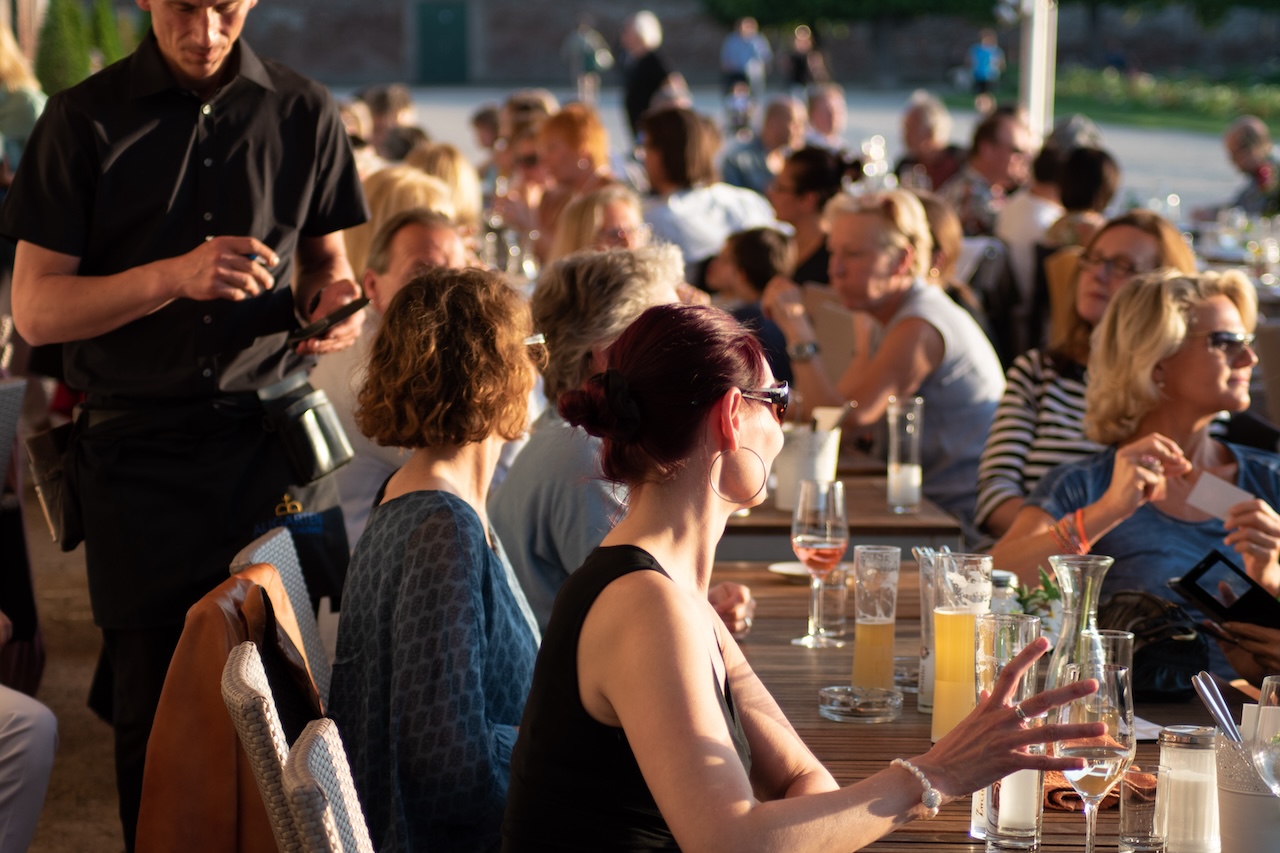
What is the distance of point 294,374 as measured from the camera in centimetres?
293

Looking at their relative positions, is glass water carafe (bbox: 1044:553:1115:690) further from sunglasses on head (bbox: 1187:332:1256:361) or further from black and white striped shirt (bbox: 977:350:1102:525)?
black and white striped shirt (bbox: 977:350:1102:525)

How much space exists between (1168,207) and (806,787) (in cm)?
753

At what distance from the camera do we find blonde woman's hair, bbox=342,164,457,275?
422cm

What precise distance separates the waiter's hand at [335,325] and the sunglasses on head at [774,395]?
1312 mm

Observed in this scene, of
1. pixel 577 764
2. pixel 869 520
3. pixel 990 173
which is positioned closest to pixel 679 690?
pixel 577 764

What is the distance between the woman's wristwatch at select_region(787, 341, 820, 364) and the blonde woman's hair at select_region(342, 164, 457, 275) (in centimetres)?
107

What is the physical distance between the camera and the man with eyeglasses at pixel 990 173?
829 cm

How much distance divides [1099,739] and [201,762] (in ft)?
3.58

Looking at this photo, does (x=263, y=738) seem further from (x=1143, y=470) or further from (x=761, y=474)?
(x=1143, y=470)

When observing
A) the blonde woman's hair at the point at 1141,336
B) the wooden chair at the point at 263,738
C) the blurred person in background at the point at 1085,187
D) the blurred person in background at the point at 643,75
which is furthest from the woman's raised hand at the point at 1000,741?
the blurred person in background at the point at 643,75

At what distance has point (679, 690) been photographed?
1.46 meters

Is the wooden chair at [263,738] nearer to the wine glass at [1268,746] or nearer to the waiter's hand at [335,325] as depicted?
the wine glass at [1268,746]

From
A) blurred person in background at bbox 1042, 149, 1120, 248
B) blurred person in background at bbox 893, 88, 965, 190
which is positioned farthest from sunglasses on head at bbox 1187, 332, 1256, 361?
blurred person in background at bbox 893, 88, 965, 190

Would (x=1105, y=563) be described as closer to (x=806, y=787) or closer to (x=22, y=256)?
(x=806, y=787)
